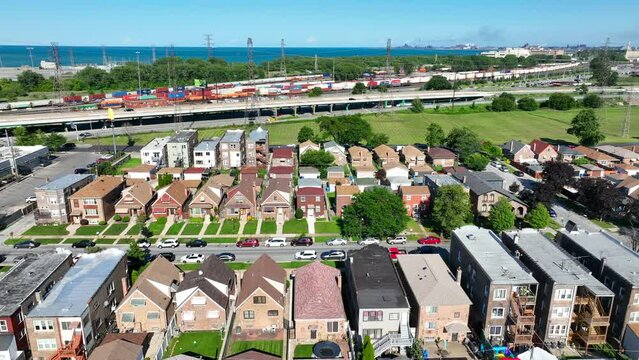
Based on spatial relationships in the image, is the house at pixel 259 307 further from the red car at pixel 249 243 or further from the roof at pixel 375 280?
the red car at pixel 249 243

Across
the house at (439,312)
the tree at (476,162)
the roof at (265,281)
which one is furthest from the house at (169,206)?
the tree at (476,162)

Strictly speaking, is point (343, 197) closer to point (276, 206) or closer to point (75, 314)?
point (276, 206)

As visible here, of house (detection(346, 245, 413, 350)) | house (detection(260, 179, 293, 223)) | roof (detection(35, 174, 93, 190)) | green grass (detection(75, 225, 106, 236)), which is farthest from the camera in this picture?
house (detection(260, 179, 293, 223))

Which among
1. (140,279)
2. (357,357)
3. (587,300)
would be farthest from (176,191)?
(587,300)

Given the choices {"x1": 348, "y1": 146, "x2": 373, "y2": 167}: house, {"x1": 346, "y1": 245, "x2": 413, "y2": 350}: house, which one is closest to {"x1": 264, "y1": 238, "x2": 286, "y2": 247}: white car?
{"x1": 346, "y1": 245, "x2": 413, "y2": 350}: house

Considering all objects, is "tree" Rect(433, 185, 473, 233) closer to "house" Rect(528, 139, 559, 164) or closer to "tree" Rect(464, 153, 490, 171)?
"tree" Rect(464, 153, 490, 171)

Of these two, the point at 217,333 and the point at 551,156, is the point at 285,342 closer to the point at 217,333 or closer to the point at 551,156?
the point at 217,333
